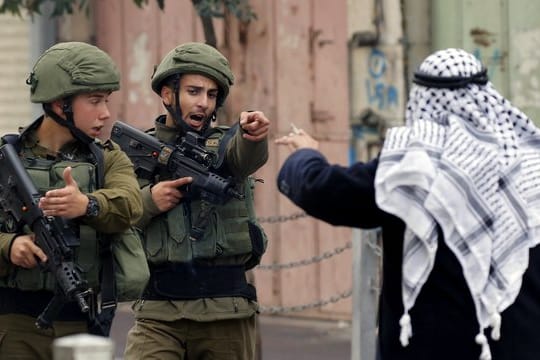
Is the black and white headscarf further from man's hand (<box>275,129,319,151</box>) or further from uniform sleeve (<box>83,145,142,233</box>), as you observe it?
uniform sleeve (<box>83,145,142,233</box>)

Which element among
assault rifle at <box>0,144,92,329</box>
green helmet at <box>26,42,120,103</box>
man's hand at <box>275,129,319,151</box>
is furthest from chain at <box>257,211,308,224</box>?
man's hand at <box>275,129,319,151</box>

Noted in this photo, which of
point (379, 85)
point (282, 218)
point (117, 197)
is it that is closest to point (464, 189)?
point (117, 197)

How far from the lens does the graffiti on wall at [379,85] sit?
35.8 feet

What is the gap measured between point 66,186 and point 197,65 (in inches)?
44.3

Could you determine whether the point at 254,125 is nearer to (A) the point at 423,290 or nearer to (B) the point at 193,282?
(B) the point at 193,282

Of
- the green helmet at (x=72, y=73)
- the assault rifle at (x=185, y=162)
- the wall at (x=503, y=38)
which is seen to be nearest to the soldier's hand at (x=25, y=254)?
the green helmet at (x=72, y=73)

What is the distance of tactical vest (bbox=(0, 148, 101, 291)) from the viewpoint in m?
5.75

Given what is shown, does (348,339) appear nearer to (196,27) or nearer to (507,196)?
(196,27)

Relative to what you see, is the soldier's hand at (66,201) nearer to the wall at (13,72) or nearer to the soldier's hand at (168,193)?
the soldier's hand at (168,193)

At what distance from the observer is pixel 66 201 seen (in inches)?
219

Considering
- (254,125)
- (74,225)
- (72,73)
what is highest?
(72,73)

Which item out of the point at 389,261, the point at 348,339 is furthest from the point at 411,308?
the point at 348,339

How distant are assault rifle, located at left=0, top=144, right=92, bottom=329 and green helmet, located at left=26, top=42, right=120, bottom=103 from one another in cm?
28

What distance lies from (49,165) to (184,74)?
3.14 ft
